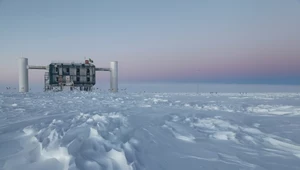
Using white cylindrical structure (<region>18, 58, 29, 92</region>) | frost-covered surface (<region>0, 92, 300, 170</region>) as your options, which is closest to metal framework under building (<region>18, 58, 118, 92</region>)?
white cylindrical structure (<region>18, 58, 29, 92</region>)

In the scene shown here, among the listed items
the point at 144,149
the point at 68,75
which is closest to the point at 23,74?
the point at 68,75

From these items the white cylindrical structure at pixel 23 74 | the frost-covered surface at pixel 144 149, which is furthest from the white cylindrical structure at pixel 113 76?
the frost-covered surface at pixel 144 149

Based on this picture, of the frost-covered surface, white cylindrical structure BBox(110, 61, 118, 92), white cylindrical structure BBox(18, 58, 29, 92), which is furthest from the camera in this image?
white cylindrical structure BBox(110, 61, 118, 92)

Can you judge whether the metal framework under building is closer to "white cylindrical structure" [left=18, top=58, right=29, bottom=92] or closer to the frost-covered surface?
"white cylindrical structure" [left=18, top=58, right=29, bottom=92]

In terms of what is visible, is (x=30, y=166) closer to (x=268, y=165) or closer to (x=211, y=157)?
(x=211, y=157)

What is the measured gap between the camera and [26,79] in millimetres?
29328

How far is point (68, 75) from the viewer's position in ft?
106

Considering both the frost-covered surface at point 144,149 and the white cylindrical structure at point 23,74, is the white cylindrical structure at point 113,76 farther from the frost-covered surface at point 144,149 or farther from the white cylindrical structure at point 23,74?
the frost-covered surface at point 144,149

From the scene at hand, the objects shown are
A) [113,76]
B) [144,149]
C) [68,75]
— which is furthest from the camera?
[113,76]

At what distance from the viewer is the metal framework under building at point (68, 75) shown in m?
29.3

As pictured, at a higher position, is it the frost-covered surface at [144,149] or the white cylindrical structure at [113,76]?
the white cylindrical structure at [113,76]

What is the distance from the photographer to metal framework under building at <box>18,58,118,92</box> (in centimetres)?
2930

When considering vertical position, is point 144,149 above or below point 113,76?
below

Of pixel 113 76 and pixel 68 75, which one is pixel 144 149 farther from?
pixel 68 75
